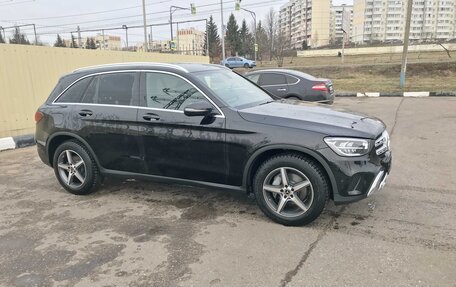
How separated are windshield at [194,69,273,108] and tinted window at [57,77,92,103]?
163 cm

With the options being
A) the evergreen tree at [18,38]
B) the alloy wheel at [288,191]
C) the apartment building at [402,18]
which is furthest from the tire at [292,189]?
the apartment building at [402,18]

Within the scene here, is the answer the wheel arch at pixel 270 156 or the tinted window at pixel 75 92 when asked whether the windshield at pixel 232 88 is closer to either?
the wheel arch at pixel 270 156

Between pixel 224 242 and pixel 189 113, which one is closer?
pixel 224 242

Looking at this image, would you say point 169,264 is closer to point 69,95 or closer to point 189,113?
point 189,113

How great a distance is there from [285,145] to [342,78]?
2471 centimetres

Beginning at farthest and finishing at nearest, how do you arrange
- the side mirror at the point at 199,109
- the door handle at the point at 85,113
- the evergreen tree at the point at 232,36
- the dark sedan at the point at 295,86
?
the evergreen tree at the point at 232,36
the dark sedan at the point at 295,86
the door handle at the point at 85,113
the side mirror at the point at 199,109

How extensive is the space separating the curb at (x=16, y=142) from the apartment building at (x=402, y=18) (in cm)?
8991

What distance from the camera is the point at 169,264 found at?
346cm

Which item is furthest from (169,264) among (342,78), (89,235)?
(342,78)

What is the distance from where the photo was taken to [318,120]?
4.06 m

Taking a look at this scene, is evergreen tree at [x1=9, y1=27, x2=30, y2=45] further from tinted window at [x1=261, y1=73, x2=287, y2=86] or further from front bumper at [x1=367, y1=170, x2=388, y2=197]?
front bumper at [x1=367, y1=170, x2=388, y2=197]

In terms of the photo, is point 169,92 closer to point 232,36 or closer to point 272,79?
point 272,79

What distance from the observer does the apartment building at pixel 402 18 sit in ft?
304

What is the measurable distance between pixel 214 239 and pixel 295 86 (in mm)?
8411
